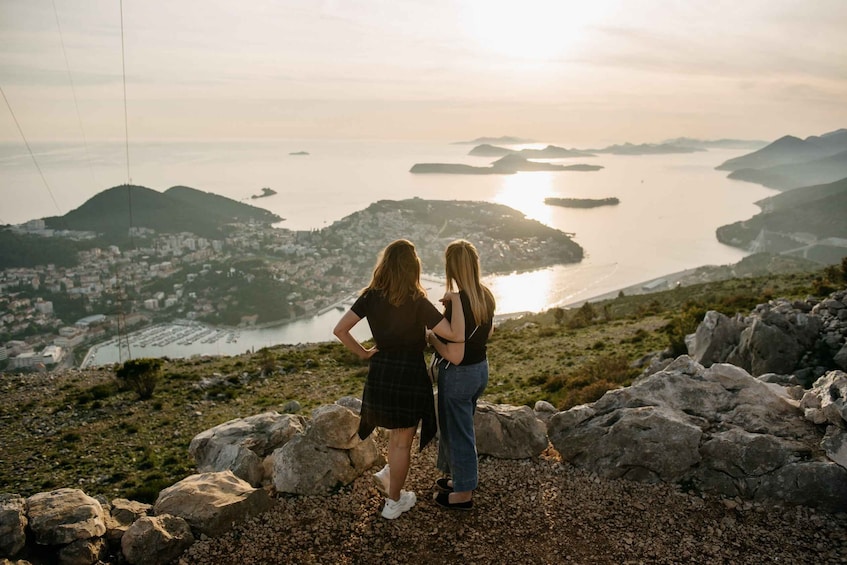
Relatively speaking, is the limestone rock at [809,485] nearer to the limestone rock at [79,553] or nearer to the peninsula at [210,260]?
the limestone rock at [79,553]

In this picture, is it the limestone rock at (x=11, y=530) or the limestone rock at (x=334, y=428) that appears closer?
the limestone rock at (x=11, y=530)

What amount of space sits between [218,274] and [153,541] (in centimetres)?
5555

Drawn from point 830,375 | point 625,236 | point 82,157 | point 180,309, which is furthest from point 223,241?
point 82,157

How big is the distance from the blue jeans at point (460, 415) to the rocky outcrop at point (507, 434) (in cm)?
107

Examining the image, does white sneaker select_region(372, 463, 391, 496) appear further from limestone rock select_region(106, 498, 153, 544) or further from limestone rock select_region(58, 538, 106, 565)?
limestone rock select_region(58, 538, 106, 565)

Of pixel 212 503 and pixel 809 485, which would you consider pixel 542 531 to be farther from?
pixel 212 503

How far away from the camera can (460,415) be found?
15.7ft

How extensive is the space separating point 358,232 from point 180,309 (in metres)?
33.7

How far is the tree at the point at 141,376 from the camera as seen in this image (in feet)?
47.1

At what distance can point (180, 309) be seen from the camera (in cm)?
4891

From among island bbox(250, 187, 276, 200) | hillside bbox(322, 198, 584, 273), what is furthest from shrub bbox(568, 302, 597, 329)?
island bbox(250, 187, 276, 200)

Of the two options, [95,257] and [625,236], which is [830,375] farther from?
[625,236]

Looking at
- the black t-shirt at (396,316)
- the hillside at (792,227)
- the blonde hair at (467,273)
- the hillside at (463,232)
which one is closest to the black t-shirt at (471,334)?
the blonde hair at (467,273)

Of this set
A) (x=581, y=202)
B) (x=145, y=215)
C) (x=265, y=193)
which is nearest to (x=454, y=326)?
(x=145, y=215)
